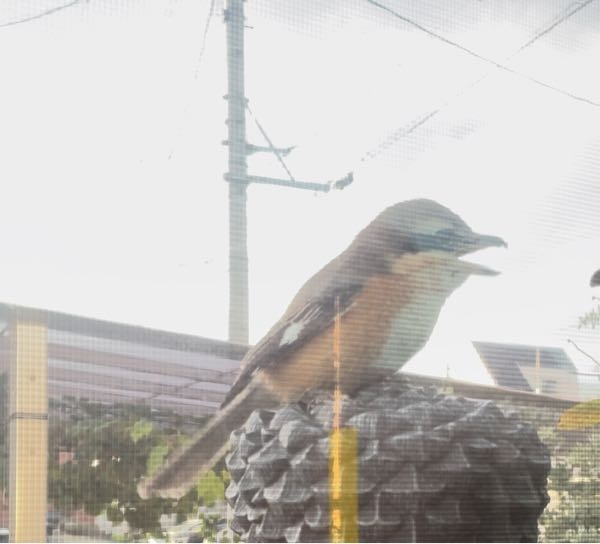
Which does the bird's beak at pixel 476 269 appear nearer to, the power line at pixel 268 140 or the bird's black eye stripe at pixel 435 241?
the bird's black eye stripe at pixel 435 241

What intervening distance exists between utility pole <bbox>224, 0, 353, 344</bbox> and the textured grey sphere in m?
0.17

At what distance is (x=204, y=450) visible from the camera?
1481mm

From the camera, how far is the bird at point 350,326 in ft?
4.89

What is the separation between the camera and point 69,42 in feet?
4.87

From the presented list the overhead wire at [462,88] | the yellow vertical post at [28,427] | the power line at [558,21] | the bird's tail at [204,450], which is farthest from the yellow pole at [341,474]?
the power line at [558,21]

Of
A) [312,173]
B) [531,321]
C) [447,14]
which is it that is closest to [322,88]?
[312,173]

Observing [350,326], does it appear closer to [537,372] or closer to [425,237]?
[425,237]

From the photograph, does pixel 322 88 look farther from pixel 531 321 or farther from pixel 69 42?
pixel 531 321

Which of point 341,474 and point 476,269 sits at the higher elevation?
point 476,269

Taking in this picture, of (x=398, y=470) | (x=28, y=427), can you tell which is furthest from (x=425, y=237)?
(x=28, y=427)

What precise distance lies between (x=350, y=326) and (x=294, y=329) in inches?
3.7

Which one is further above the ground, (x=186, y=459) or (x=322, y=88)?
(x=322, y=88)

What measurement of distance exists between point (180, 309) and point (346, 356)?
0.94 ft

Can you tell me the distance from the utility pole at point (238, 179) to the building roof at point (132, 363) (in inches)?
2.6
